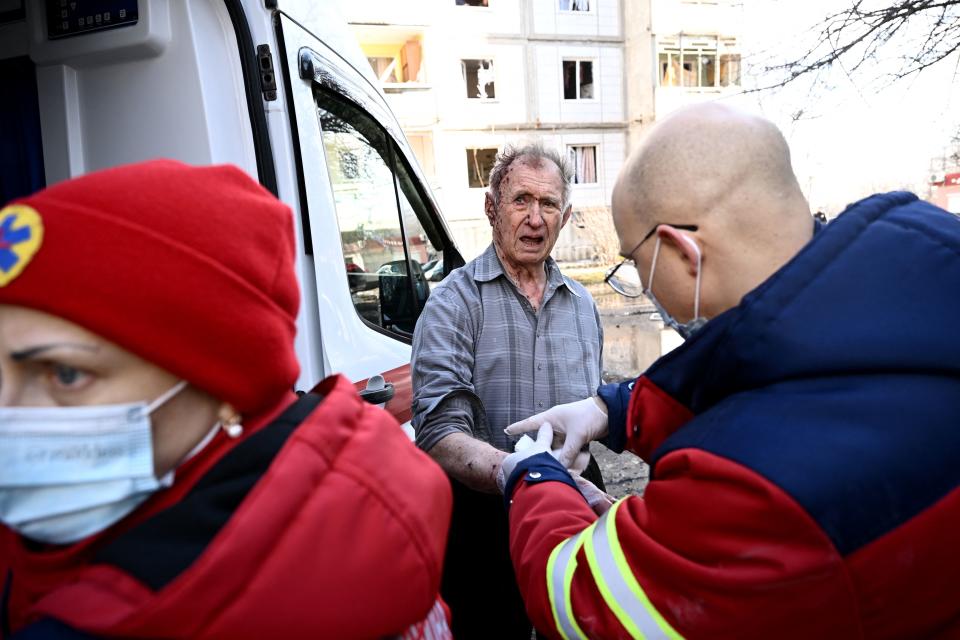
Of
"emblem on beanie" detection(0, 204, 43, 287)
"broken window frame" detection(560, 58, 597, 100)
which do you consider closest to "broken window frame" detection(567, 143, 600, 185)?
"broken window frame" detection(560, 58, 597, 100)

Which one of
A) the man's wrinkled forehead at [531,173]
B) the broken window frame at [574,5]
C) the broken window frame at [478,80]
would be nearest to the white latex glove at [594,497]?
the man's wrinkled forehead at [531,173]

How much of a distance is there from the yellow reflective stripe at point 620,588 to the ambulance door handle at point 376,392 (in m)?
0.97

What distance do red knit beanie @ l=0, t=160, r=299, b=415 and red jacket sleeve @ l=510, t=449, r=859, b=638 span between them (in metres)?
0.71

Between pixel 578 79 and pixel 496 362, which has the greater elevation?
pixel 578 79

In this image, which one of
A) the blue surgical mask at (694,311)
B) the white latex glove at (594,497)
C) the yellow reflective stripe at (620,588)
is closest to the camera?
the yellow reflective stripe at (620,588)

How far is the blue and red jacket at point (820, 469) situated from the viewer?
94 cm

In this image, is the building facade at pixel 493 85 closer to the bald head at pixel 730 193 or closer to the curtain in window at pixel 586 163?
the curtain in window at pixel 586 163

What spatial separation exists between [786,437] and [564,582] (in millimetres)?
528

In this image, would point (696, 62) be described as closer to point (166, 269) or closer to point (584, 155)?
point (584, 155)

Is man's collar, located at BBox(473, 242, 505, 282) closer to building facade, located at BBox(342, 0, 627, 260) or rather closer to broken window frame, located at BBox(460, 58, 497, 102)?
building facade, located at BBox(342, 0, 627, 260)

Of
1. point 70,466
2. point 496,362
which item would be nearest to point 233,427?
point 70,466

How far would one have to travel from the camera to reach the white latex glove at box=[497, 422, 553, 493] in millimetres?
1693

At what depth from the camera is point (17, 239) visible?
0.77 m

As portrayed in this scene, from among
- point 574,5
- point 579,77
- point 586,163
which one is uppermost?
point 574,5
